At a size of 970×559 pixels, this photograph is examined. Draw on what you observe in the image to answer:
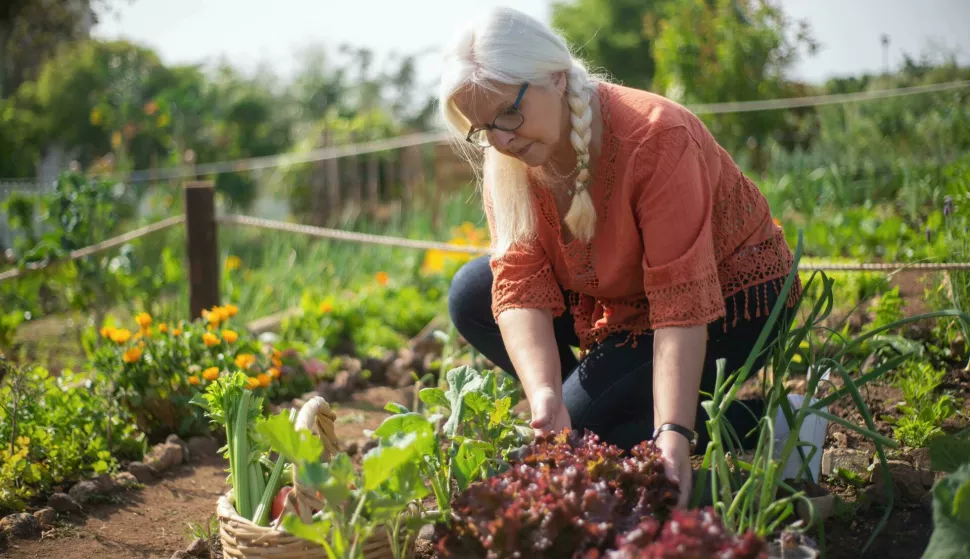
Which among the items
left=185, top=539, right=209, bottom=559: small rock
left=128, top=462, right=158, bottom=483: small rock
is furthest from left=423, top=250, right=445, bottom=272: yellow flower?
left=185, top=539, right=209, bottom=559: small rock

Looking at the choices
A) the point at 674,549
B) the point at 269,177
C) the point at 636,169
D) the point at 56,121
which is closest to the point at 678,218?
the point at 636,169

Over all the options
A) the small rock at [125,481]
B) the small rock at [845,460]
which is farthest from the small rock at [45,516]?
Answer: the small rock at [845,460]

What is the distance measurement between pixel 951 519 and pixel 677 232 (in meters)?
0.73

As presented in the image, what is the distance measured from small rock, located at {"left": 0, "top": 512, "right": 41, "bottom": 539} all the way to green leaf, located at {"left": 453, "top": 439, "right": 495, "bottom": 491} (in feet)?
3.99

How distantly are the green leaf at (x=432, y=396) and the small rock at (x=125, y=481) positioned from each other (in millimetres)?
1171

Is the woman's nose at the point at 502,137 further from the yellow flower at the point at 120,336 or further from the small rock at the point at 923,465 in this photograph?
the yellow flower at the point at 120,336

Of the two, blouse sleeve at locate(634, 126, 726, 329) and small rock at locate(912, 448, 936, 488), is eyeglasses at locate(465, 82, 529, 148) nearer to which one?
blouse sleeve at locate(634, 126, 726, 329)

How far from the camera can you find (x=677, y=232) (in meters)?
1.75

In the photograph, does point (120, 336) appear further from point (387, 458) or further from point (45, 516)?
point (387, 458)

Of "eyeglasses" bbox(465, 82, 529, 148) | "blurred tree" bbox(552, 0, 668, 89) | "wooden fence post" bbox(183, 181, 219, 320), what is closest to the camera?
"eyeglasses" bbox(465, 82, 529, 148)

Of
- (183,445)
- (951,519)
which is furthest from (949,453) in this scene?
(183,445)

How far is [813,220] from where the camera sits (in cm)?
413

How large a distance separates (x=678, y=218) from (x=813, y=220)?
8.79 feet

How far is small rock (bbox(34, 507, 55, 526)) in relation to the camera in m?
2.19
